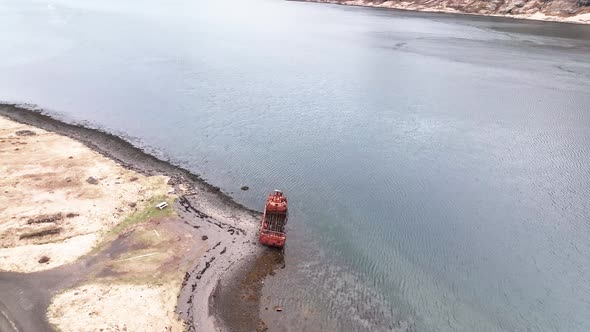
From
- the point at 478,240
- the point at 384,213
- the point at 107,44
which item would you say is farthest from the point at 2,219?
the point at 107,44

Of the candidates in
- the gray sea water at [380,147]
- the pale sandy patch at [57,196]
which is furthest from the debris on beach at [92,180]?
the gray sea water at [380,147]

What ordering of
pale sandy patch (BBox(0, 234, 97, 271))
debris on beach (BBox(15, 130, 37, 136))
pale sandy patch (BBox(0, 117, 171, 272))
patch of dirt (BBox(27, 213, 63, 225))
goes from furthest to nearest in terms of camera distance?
debris on beach (BBox(15, 130, 37, 136)), patch of dirt (BBox(27, 213, 63, 225)), pale sandy patch (BBox(0, 117, 171, 272)), pale sandy patch (BBox(0, 234, 97, 271))

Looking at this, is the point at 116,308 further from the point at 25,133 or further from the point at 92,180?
the point at 25,133

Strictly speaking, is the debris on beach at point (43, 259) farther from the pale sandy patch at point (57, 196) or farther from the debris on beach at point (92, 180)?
the debris on beach at point (92, 180)

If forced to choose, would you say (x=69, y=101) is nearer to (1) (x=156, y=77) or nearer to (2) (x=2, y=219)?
(1) (x=156, y=77)

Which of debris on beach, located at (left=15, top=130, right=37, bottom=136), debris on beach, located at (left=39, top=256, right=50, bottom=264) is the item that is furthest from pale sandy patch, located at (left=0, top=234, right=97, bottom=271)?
debris on beach, located at (left=15, top=130, right=37, bottom=136)

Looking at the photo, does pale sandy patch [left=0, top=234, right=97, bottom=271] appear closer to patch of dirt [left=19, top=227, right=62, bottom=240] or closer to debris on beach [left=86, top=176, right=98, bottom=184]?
patch of dirt [left=19, top=227, right=62, bottom=240]
